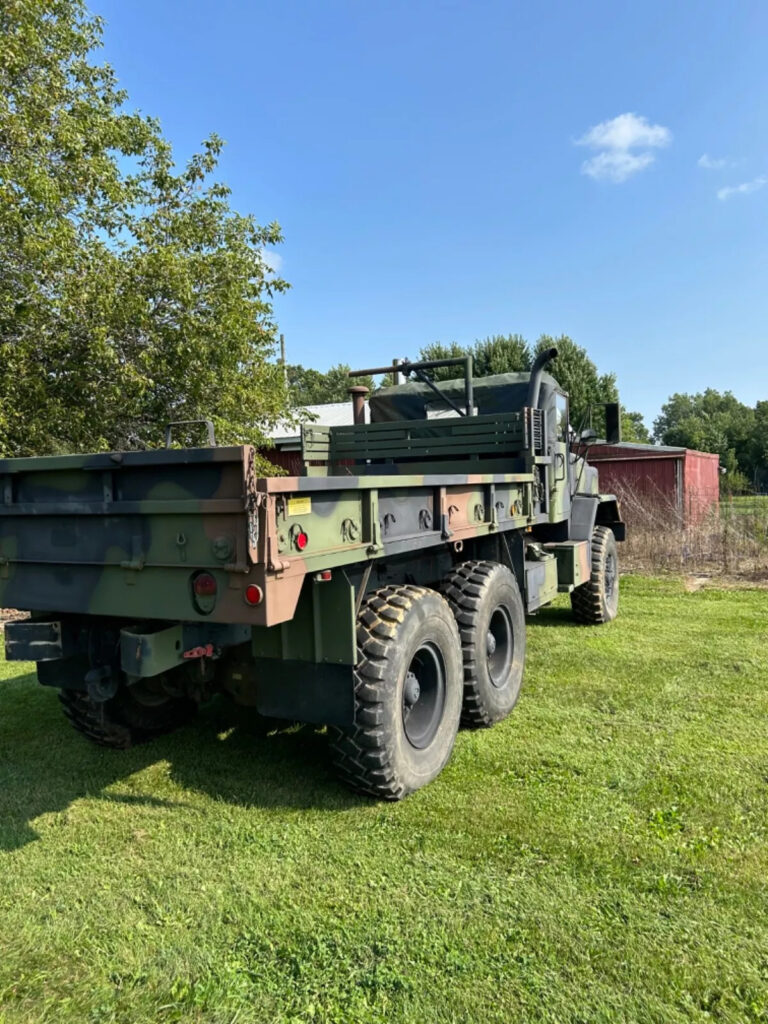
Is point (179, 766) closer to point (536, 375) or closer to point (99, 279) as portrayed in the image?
point (536, 375)

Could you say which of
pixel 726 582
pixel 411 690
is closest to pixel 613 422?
pixel 411 690

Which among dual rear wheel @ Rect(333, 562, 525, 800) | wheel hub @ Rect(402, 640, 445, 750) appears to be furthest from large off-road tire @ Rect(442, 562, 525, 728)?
wheel hub @ Rect(402, 640, 445, 750)

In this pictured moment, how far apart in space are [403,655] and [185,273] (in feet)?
22.7

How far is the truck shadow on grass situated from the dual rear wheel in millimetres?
313

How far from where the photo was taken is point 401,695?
10.6 ft

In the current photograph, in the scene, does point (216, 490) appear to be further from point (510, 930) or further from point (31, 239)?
point (31, 239)

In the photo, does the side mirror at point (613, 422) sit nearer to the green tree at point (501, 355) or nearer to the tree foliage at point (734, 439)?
the green tree at point (501, 355)

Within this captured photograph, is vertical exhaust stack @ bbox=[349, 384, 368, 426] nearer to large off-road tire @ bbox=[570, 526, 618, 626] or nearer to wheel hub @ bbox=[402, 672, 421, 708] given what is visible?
large off-road tire @ bbox=[570, 526, 618, 626]

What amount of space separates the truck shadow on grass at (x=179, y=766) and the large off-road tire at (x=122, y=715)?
0.27ft

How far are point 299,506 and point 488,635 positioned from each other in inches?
82.9

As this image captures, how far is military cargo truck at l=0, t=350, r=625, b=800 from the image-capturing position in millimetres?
2592

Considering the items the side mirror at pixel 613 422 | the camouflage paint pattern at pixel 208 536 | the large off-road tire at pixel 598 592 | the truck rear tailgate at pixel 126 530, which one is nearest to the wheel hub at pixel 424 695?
the camouflage paint pattern at pixel 208 536

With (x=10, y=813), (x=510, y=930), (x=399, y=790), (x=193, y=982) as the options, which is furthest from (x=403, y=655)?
(x=10, y=813)

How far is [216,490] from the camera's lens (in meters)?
2.55
